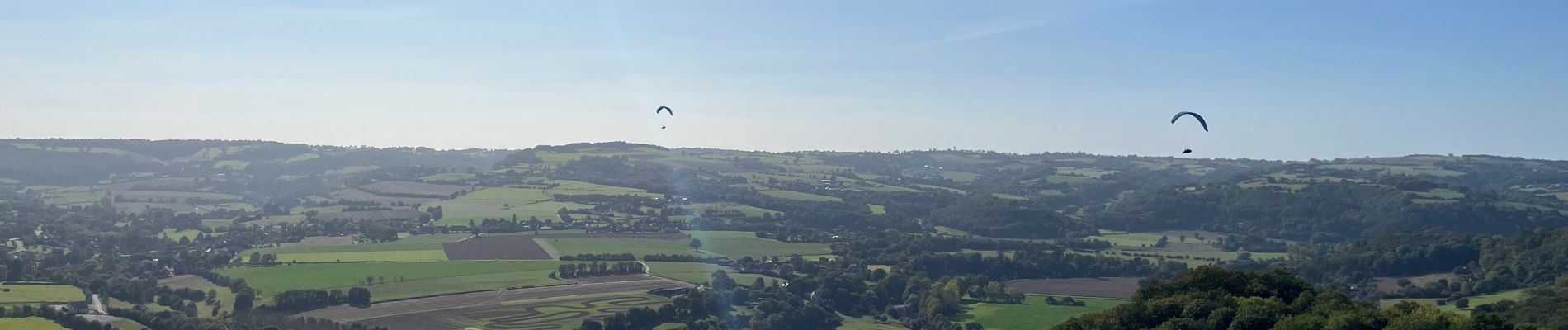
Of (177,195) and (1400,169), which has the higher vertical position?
(1400,169)

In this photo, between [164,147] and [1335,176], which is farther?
[164,147]

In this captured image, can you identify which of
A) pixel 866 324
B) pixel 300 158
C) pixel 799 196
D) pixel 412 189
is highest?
pixel 300 158

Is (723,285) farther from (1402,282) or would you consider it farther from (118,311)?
(1402,282)

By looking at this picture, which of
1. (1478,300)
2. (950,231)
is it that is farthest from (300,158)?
(1478,300)

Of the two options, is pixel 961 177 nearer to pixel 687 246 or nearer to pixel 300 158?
pixel 300 158

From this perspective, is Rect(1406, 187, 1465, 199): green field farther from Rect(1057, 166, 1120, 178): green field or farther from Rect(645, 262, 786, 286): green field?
Rect(645, 262, 786, 286): green field

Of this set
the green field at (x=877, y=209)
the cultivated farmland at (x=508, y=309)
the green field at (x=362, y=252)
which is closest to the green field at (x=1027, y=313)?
the cultivated farmland at (x=508, y=309)

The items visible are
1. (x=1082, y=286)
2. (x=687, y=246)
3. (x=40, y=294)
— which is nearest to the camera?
(x=40, y=294)

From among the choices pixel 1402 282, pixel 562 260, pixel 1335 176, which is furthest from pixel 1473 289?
pixel 1335 176
